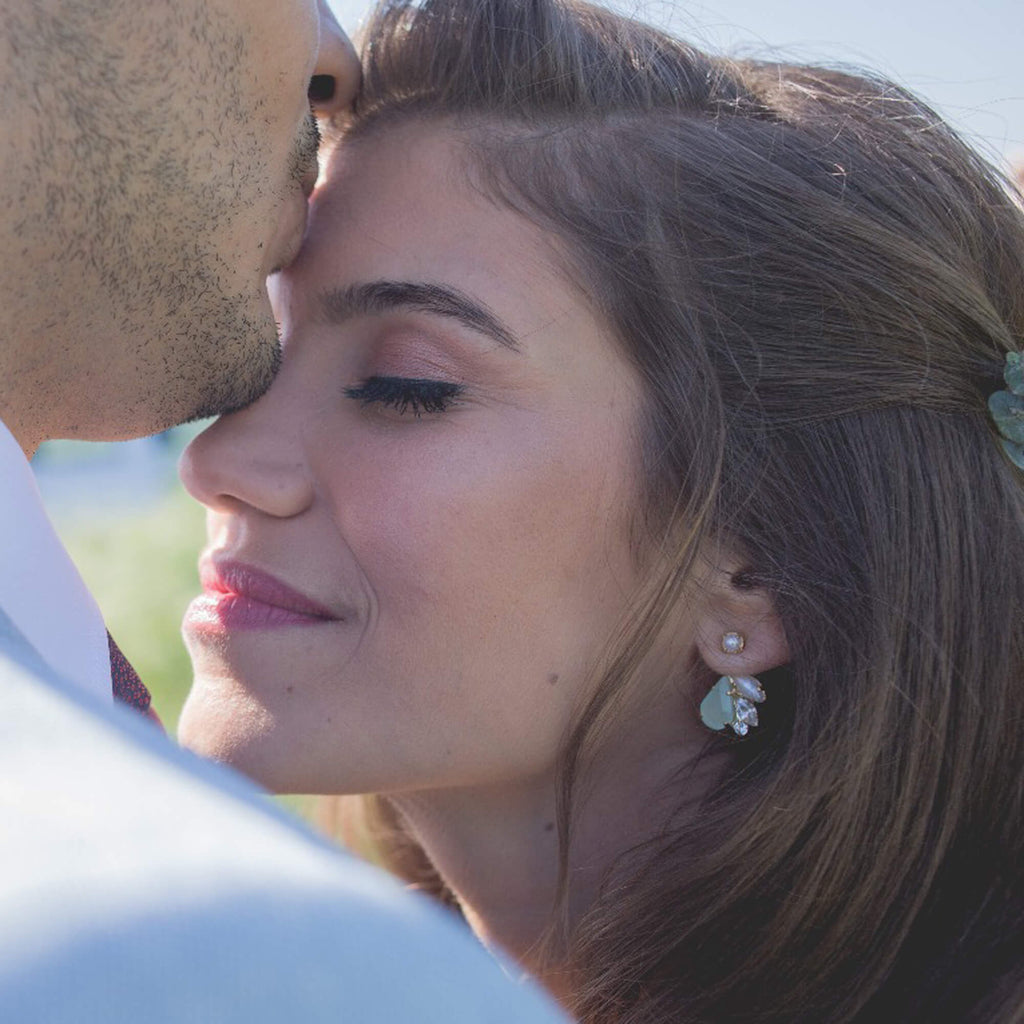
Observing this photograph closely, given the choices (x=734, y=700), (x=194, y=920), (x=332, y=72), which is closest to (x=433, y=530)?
(x=734, y=700)

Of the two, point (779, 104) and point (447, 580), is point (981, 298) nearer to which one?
point (779, 104)

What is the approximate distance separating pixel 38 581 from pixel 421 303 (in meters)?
0.83

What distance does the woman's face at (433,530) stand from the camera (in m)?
1.75

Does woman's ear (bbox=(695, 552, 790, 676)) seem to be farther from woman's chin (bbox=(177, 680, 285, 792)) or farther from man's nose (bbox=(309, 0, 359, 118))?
man's nose (bbox=(309, 0, 359, 118))

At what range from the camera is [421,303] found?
70.8 inches

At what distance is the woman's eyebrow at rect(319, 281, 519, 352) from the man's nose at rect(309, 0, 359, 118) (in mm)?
412

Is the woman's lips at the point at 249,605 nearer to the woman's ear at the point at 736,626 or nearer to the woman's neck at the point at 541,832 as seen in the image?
the woman's neck at the point at 541,832

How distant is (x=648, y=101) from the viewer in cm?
198

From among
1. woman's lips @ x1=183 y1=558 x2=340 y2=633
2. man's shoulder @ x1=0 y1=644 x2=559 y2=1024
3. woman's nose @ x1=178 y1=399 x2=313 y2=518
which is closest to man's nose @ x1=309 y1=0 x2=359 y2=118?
woman's nose @ x1=178 y1=399 x2=313 y2=518

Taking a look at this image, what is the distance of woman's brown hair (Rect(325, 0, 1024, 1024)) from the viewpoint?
68.8 inches

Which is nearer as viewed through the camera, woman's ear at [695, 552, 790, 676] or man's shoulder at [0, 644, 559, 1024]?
man's shoulder at [0, 644, 559, 1024]

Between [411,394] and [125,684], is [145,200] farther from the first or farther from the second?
[125,684]

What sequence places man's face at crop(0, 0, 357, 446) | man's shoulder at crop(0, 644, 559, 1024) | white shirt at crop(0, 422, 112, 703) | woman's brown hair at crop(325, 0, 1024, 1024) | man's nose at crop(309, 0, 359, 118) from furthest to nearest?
1. man's nose at crop(309, 0, 359, 118)
2. woman's brown hair at crop(325, 0, 1024, 1024)
3. man's face at crop(0, 0, 357, 446)
4. white shirt at crop(0, 422, 112, 703)
5. man's shoulder at crop(0, 644, 559, 1024)

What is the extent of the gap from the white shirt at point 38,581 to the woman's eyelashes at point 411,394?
2.15ft
